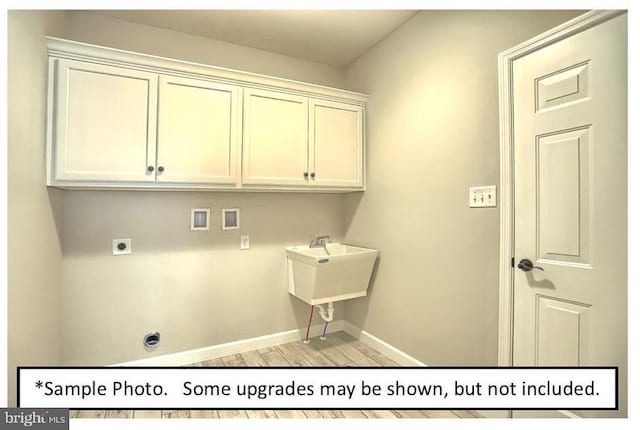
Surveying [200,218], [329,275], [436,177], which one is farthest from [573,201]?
[200,218]

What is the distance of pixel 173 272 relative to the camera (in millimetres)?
2299

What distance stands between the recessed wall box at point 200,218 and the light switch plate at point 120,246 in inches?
17.0

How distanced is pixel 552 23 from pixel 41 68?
2.51m

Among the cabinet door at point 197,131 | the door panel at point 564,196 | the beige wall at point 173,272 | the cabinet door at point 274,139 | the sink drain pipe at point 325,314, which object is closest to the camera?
the door panel at point 564,196

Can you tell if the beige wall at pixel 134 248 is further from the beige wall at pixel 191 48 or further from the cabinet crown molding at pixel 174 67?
the cabinet crown molding at pixel 174 67

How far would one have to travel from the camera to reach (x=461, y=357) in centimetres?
188

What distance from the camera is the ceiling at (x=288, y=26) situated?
2137 mm

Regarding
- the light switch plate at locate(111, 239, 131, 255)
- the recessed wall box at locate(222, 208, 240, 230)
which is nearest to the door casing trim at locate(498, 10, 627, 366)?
the recessed wall box at locate(222, 208, 240, 230)

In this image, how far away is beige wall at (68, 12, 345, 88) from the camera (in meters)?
2.06

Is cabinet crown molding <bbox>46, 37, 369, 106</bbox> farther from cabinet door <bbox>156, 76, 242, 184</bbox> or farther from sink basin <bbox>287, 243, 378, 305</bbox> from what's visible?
sink basin <bbox>287, 243, 378, 305</bbox>
